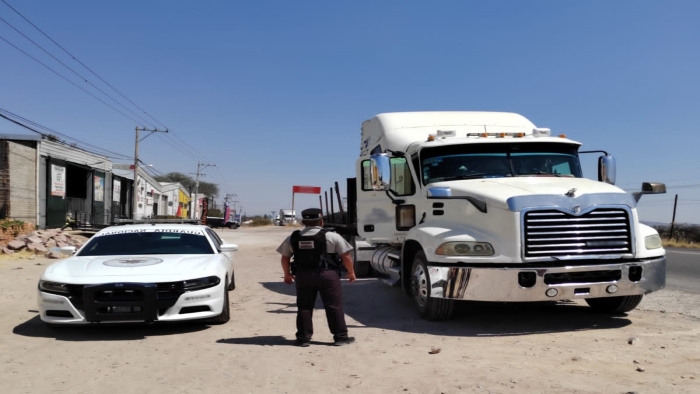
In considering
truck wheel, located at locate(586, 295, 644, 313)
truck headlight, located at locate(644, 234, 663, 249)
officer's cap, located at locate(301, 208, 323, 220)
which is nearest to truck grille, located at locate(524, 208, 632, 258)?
truck headlight, located at locate(644, 234, 663, 249)

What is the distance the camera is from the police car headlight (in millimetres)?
6555

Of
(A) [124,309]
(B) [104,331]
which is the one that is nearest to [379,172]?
(A) [124,309]

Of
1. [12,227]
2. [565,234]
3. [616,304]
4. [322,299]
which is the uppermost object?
[565,234]

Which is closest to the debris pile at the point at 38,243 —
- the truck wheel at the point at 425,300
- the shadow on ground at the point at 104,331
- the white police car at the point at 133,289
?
the shadow on ground at the point at 104,331

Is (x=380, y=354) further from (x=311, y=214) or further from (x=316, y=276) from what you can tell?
(x=311, y=214)

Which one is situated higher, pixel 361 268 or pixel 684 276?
pixel 361 268

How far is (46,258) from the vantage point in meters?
18.1

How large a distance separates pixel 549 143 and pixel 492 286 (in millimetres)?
2680

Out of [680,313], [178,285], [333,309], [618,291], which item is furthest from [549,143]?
[178,285]

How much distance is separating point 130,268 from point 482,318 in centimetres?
464

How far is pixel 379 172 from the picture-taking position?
7730mm

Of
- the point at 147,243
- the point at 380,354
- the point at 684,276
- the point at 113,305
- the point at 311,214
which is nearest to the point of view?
the point at 380,354

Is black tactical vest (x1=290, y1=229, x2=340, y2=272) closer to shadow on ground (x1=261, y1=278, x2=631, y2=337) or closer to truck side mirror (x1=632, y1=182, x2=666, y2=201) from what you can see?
shadow on ground (x1=261, y1=278, x2=631, y2=337)

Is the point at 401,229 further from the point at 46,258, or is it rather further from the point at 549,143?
the point at 46,258
